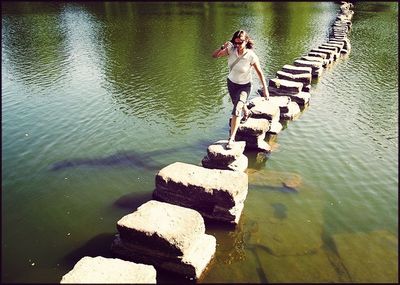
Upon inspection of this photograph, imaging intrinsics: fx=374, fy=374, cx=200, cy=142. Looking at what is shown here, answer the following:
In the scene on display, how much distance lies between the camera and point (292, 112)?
1434 centimetres

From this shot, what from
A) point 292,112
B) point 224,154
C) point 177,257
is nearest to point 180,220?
point 177,257

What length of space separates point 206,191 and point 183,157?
3512mm

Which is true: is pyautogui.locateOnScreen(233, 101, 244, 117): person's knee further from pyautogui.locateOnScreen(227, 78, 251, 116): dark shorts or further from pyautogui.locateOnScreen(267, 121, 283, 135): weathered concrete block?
pyautogui.locateOnScreen(267, 121, 283, 135): weathered concrete block

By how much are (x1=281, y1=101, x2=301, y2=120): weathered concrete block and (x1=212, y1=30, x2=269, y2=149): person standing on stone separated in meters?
4.70

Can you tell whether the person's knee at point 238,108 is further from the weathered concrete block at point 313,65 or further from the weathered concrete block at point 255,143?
the weathered concrete block at point 313,65

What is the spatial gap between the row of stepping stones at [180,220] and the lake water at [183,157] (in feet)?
1.21

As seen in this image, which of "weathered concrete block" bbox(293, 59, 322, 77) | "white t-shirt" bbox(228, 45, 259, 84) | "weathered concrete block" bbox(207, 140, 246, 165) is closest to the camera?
"white t-shirt" bbox(228, 45, 259, 84)

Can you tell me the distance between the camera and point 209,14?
46125 millimetres

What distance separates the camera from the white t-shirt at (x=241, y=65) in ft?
30.8

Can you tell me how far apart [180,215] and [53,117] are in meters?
9.45

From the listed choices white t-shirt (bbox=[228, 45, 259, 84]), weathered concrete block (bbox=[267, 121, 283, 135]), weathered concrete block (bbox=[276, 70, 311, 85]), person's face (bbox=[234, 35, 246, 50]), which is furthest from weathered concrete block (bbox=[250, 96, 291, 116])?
person's face (bbox=[234, 35, 246, 50])

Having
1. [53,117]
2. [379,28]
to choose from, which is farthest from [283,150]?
[379,28]

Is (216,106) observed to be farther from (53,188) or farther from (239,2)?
(239,2)

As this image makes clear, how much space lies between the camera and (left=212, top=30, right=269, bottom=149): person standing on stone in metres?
9.23
